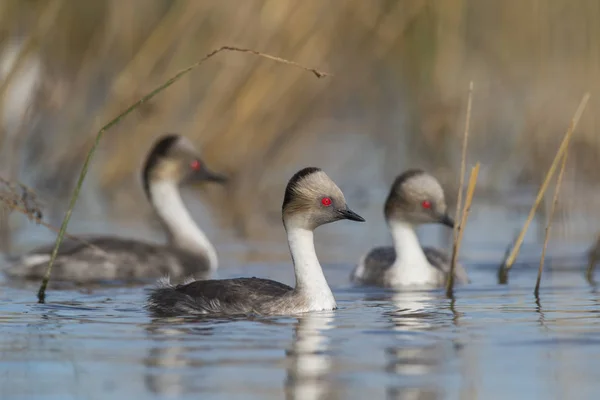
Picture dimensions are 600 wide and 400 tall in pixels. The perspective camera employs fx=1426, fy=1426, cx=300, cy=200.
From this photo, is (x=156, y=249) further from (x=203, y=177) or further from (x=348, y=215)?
(x=348, y=215)

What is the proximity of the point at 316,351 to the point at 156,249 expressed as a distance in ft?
19.3

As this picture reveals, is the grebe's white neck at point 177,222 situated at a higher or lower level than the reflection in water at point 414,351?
higher

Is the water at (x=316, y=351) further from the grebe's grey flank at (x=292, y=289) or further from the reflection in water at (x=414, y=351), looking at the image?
the grebe's grey flank at (x=292, y=289)

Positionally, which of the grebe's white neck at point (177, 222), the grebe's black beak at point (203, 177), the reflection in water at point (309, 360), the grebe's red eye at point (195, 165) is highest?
the grebe's red eye at point (195, 165)

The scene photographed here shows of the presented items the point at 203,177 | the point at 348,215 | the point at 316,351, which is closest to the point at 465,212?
the point at 348,215

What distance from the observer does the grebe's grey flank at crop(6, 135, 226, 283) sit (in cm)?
1242

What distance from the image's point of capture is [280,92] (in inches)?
648

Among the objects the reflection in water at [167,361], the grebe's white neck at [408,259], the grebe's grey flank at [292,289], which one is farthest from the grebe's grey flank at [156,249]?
the reflection in water at [167,361]

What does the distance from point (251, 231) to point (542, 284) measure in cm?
505

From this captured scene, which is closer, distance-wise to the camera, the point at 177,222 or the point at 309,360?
the point at 309,360

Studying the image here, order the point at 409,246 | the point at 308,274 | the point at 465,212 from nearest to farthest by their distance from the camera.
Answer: the point at 308,274 < the point at 465,212 < the point at 409,246

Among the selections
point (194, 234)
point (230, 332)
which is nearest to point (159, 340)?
point (230, 332)

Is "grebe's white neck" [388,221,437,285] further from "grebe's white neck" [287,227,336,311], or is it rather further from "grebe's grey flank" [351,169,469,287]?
"grebe's white neck" [287,227,336,311]

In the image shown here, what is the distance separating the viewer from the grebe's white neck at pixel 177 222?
1370 centimetres
